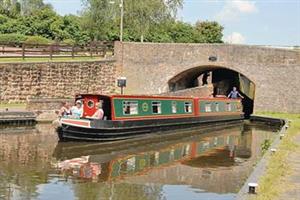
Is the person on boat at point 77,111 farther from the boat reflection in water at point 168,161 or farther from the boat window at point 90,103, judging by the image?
the boat reflection in water at point 168,161

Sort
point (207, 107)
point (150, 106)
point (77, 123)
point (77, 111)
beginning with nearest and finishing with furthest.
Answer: point (77, 123) < point (77, 111) < point (150, 106) < point (207, 107)

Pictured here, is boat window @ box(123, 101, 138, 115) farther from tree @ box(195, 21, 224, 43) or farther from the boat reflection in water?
tree @ box(195, 21, 224, 43)

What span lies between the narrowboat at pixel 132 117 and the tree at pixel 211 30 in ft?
A: 127

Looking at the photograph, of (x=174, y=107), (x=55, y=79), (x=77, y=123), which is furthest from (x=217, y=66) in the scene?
(x=77, y=123)

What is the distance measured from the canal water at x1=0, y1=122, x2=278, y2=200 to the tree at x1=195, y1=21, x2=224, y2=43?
43.1 metres

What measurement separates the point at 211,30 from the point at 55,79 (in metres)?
40.6

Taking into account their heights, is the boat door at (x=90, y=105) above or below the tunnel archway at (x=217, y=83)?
below

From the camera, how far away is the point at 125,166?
47.4ft

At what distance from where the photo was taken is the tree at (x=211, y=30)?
63862mm

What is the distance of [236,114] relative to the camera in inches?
1092

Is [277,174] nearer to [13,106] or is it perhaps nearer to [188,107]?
[188,107]

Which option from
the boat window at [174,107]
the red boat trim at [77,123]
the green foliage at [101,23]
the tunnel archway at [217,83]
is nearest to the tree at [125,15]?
the green foliage at [101,23]

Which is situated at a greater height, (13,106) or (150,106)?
(150,106)

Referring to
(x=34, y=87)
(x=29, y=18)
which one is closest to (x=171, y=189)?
(x=34, y=87)
